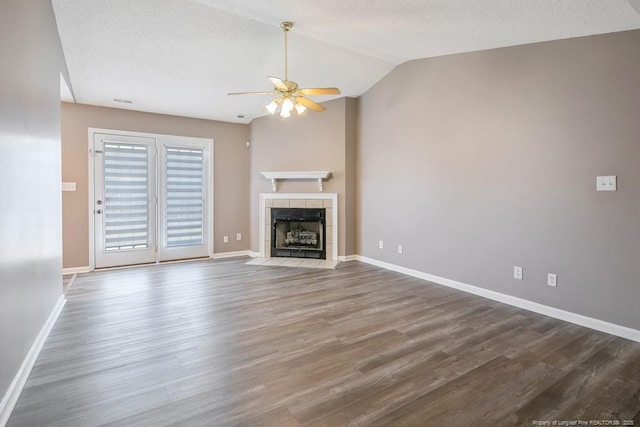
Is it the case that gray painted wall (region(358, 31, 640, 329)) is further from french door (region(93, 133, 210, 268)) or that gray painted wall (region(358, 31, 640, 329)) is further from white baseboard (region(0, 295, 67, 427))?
white baseboard (region(0, 295, 67, 427))

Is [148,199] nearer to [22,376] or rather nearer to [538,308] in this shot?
[22,376]

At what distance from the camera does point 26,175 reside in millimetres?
2121

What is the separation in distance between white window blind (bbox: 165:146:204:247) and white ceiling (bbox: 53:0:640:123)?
3.43ft

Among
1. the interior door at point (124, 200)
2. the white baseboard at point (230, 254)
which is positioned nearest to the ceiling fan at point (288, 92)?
the interior door at point (124, 200)

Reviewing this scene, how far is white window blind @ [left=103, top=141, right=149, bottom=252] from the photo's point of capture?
5.13m

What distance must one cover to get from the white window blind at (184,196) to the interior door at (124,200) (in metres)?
0.26

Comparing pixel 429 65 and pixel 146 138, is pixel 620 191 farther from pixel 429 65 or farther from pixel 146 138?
pixel 146 138

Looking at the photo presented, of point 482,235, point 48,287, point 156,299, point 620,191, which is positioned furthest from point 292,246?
point 620,191

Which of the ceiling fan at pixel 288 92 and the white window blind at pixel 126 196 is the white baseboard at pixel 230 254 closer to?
the white window blind at pixel 126 196

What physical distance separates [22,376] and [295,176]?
14.5 ft

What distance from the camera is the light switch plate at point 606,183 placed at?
Answer: 2.72 meters

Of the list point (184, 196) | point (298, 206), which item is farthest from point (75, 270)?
point (298, 206)

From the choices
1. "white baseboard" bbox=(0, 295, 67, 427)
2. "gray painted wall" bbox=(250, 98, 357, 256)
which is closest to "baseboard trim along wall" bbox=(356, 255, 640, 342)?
"gray painted wall" bbox=(250, 98, 357, 256)

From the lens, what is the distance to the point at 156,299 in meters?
3.65
